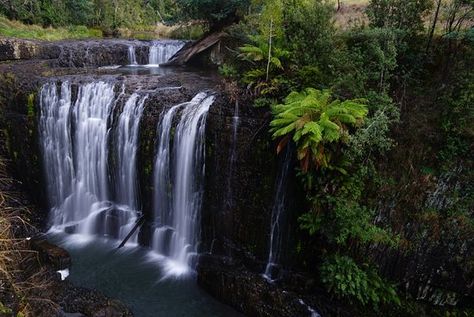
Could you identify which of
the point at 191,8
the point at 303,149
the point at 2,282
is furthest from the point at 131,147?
the point at 191,8

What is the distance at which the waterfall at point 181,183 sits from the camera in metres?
10.7

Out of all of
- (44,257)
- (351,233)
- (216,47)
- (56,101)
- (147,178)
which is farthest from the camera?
(216,47)

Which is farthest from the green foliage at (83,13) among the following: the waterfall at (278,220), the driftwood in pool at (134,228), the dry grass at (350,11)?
the waterfall at (278,220)

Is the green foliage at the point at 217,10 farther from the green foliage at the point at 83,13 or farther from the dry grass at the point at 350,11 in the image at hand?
the green foliage at the point at 83,13

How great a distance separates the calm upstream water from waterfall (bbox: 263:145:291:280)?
4.83 feet

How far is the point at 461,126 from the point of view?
8.18 m

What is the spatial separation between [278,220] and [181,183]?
10.7 ft

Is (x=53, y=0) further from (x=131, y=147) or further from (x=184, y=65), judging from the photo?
(x=131, y=147)

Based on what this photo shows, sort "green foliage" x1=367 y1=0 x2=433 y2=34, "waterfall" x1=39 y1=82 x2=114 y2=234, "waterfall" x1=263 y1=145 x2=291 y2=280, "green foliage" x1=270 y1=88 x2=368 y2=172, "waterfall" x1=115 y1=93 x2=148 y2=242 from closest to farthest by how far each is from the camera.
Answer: "green foliage" x1=270 y1=88 x2=368 y2=172 → "waterfall" x1=263 y1=145 x2=291 y2=280 → "green foliage" x1=367 y1=0 x2=433 y2=34 → "waterfall" x1=115 y1=93 x2=148 y2=242 → "waterfall" x1=39 y1=82 x2=114 y2=234

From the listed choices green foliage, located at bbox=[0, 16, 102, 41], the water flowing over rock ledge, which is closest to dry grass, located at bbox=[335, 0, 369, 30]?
the water flowing over rock ledge

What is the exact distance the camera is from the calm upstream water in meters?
9.40

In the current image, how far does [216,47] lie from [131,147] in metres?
7.26

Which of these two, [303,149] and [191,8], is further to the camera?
[191,8]

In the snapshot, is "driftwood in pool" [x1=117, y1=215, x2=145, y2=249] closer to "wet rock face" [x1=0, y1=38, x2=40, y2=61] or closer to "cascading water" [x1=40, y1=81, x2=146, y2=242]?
"cascading water" [x1=40, y1=81, x2=146, y2=242]
